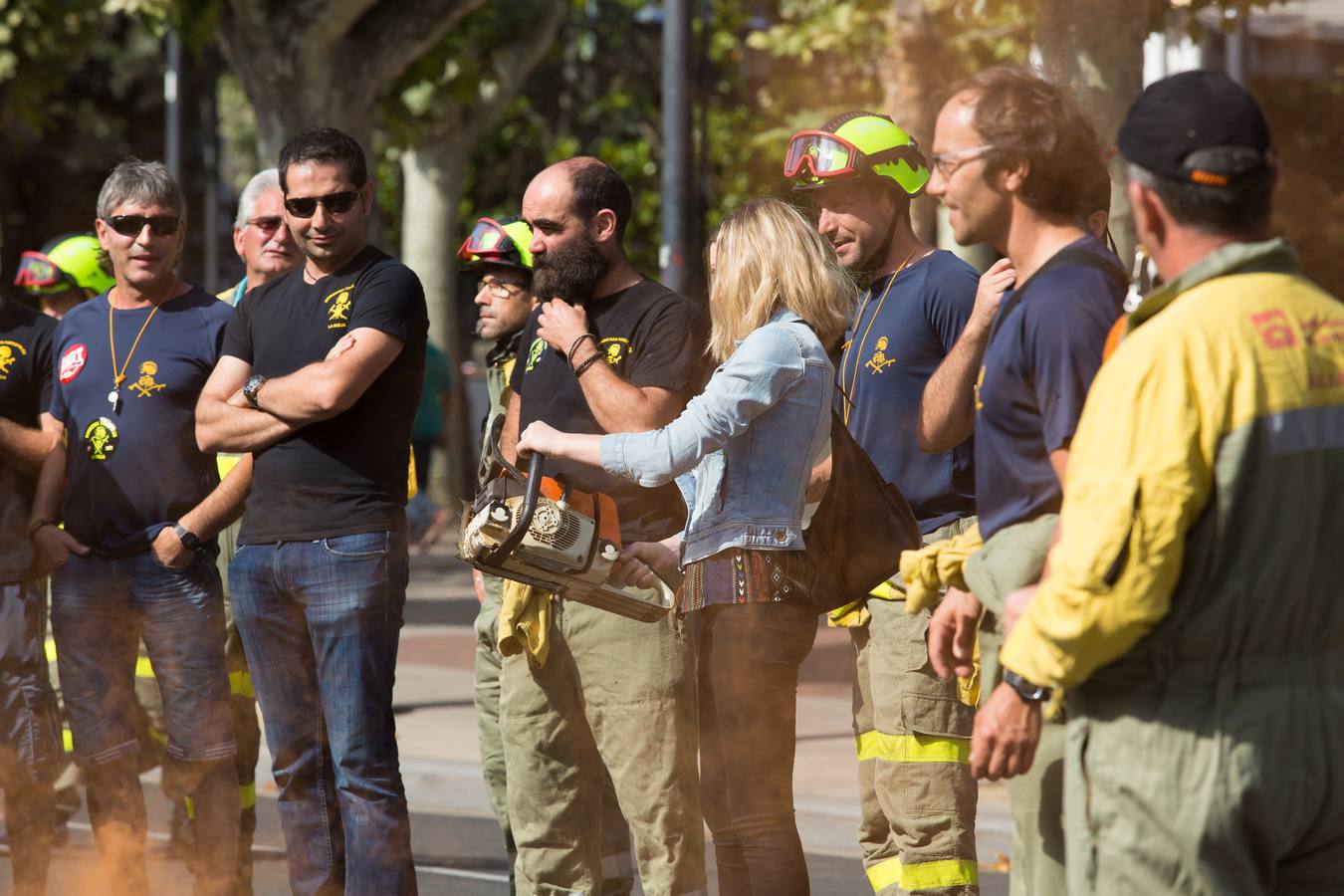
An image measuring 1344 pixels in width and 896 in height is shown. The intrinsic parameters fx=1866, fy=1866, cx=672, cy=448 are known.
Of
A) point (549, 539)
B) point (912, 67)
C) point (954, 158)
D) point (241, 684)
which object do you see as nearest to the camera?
point (954, 158)

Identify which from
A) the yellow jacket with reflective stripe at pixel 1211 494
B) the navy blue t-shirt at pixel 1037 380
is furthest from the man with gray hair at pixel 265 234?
the yellow jacket with reflective stripe at pixel 1211 494

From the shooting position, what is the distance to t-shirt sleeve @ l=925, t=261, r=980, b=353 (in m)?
4.77

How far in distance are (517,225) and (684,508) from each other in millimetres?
1670

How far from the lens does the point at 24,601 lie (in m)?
5.86

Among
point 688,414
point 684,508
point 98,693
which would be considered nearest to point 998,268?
point 688,414

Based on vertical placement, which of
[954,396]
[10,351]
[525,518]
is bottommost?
[525,518]

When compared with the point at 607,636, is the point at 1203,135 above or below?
above

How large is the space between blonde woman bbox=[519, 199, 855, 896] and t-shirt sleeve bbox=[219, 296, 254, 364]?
42.0 inches

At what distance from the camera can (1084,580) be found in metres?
2.73

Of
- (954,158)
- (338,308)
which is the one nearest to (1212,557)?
(954,158)

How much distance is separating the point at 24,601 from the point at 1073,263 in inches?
152

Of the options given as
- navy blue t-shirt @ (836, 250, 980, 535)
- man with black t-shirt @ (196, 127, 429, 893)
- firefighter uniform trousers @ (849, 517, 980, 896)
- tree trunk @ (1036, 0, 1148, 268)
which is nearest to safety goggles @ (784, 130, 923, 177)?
navy blue t-shirt @ (836, 250, 980, 535)

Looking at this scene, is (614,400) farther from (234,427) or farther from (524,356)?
(234,427)

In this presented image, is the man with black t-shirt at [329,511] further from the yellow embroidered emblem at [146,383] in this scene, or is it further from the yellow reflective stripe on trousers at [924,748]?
the yellow reflective stripe on trousers at [924,748]
